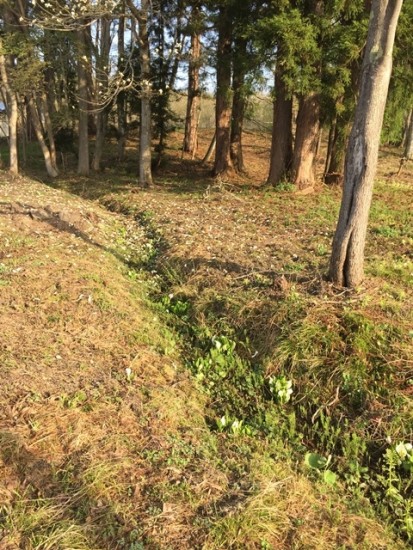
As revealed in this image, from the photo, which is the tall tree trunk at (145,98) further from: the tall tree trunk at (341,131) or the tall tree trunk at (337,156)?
the tall tree trunk at (337,156)

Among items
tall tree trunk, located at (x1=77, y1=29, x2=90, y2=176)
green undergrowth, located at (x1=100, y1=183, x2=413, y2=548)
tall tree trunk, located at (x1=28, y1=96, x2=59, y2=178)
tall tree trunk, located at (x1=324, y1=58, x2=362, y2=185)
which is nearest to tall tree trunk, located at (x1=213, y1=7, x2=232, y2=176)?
tall tree trunk, located at (x1=324, y1=58, x2=362, y2=185)

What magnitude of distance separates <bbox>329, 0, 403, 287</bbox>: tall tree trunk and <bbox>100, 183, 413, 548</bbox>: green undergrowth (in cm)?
37

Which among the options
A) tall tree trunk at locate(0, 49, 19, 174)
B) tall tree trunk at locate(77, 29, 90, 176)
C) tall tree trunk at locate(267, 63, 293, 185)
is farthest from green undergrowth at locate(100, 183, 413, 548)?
tall tree trunk at locate(0, 49, 19, 174)

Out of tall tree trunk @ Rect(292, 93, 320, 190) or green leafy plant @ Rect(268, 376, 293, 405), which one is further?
tall tree trunk @ Rect(292, 93, 320, 190)

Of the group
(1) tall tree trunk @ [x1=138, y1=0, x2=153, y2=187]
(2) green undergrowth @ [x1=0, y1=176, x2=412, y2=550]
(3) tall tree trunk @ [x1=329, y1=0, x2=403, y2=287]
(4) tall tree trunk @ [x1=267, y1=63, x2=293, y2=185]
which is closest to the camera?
(2) green undergrowth @ [x1=0, y1=176, x2=412, y2=550]

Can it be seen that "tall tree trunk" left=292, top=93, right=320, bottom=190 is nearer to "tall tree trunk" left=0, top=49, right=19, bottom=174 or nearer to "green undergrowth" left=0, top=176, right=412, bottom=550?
"green undergrowth" left=0, top=176, right=412, bottom=550

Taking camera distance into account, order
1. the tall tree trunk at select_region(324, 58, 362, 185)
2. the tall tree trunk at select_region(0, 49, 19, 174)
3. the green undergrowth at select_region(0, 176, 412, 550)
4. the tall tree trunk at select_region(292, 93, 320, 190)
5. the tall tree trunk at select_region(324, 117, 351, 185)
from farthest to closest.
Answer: the tall tree trunk at select_region(0, 49, 19, 174) → the tall tree trunk at select_region(324, 117, 351, 185) → the tall tree trunk at select_region(292, 93, 320, 190) → the tall tree trunk at select_region(324, 58, 362, 185) → the green undergrowth at select_region(0, 176, 412, 550)

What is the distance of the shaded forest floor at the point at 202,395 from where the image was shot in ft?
9.21

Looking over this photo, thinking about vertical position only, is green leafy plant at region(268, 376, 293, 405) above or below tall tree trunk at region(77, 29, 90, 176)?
below

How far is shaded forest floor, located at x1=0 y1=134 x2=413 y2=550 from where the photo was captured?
2.81m

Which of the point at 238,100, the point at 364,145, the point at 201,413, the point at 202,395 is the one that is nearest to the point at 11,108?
the point at 238,100

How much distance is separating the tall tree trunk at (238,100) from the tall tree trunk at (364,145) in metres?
6.03

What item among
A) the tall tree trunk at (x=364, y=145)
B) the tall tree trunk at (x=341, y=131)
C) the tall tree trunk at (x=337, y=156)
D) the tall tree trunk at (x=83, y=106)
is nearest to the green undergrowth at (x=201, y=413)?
the tall tree trunk at (x=364, y=145)

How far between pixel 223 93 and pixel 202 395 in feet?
30.7
